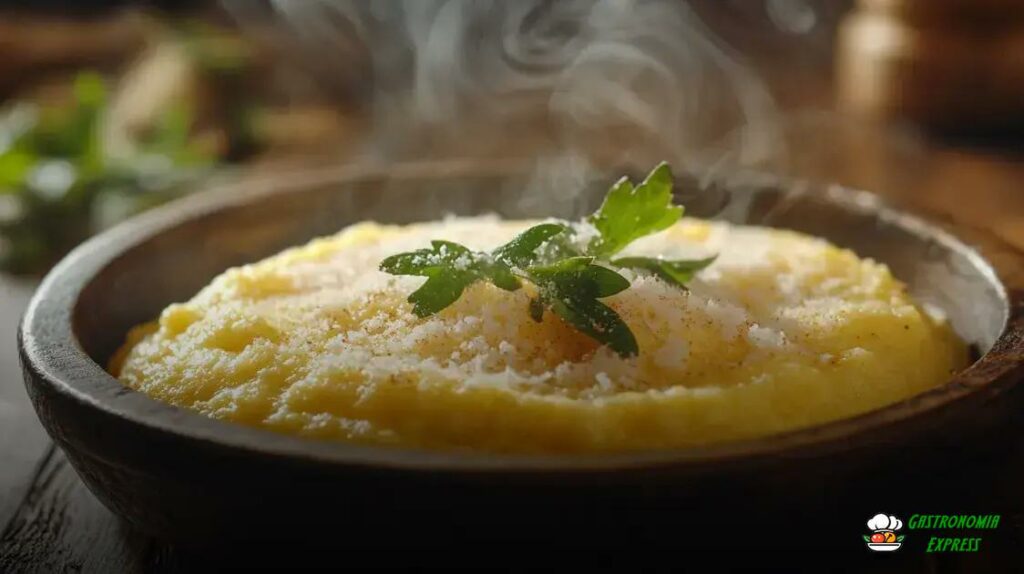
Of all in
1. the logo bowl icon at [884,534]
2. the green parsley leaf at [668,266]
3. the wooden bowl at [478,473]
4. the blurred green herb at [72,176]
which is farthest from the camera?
the blurred green herb at [72,176]

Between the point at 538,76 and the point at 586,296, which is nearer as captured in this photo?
the point at 586,296

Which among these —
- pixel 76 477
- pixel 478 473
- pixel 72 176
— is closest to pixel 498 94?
pixel 72 176

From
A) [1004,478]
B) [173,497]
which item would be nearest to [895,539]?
[1004,478]

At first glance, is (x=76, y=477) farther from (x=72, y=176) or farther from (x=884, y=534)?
(x=72, y=176)

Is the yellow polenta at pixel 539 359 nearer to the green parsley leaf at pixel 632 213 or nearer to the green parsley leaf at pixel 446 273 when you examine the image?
the green parsley leaf at pixel 446 273

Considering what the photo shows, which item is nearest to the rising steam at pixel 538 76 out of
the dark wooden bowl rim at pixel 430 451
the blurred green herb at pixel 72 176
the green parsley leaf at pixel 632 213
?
the blurred green herb at pixel 72 176

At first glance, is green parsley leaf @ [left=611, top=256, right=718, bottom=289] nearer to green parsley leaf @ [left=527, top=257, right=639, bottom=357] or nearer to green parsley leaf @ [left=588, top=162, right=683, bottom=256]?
green parsley leaf @ [left=588, top=162, right=683, bottom=256]

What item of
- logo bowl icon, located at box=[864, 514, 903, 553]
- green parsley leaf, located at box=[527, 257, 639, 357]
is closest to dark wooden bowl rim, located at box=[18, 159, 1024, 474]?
logo bowl icon, located at box=[864, 514, 903, 553]
